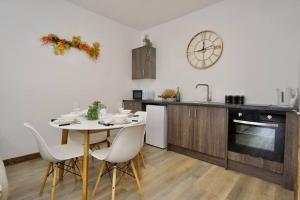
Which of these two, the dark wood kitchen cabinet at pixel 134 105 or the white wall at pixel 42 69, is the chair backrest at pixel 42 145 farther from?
the dark wood kitchen cabinet at pixel 134 105

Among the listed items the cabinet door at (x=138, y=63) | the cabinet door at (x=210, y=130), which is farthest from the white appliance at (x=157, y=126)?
the cabinet door at (x=138, y=63)

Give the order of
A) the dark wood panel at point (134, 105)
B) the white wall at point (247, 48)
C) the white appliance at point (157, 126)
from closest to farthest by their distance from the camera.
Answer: the white wall at point (247, 48)
the white appliance at point (157, 126)
the dark wood panel at point (134, 105)

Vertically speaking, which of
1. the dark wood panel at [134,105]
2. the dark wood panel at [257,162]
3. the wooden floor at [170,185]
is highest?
the dark wood panel at [134,105]

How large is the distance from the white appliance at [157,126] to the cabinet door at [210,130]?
639 millimetres

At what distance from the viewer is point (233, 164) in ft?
7.28

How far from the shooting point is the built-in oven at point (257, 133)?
1848 mm

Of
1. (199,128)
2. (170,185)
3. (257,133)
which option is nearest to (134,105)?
(199,128)

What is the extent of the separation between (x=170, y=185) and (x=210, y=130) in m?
1.04

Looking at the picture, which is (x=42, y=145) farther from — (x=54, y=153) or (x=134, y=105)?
(x=134, y=105)

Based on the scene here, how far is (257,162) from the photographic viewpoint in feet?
6.57

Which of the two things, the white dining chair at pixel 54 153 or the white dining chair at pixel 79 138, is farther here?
the white dining chair at pixel 79 138

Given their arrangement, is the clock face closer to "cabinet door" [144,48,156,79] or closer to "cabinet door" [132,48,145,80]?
"cabinet door" [144,48,156,79]

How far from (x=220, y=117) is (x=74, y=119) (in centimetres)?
198

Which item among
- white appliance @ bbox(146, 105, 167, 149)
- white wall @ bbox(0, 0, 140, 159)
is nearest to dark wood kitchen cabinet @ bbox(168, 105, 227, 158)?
white appliance @ bbox(146, 105, 167, 149)
